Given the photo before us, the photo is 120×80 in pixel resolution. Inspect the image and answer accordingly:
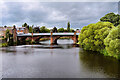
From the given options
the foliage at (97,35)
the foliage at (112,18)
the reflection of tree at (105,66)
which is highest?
the foliage at (112,18)

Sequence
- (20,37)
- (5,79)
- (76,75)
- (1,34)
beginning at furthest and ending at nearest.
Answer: (20,37) < (1,34) < (76,75) < (5,79)

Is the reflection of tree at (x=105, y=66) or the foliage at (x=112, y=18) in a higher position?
the foliage at (x=112, y=18)

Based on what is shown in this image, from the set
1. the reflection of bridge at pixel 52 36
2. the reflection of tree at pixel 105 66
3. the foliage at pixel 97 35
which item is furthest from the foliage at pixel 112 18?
the reflection of tree at pixel 105 66

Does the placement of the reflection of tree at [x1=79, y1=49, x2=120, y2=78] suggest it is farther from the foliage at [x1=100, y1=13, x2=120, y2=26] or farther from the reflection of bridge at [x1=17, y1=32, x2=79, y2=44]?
the reflection of bridge at [x1=17, y1=32, x2=79, y2=44]

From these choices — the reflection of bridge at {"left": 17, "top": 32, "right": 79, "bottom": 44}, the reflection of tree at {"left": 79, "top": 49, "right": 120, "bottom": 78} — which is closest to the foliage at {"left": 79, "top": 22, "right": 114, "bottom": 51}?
the reflection of tree at {"left": 79, "top": 49, "right": 120, "bottom": 78}

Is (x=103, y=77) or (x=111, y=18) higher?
(x=111, y=18)

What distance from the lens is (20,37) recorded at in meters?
89.4

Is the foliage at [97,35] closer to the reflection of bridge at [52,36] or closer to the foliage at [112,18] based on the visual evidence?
the foliage at [112,18]

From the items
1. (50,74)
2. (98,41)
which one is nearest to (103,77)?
(50,74)

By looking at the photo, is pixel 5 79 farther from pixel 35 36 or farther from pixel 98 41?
pixel 35 36

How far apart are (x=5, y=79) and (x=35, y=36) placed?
76316 millimetres

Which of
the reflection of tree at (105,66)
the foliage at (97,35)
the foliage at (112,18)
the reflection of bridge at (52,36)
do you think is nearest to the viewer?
the reflection of tree at (105,66)

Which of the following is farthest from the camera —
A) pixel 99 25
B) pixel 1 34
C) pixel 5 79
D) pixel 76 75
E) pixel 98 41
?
pixel 1 34

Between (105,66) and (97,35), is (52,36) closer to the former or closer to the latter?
(97,35)
